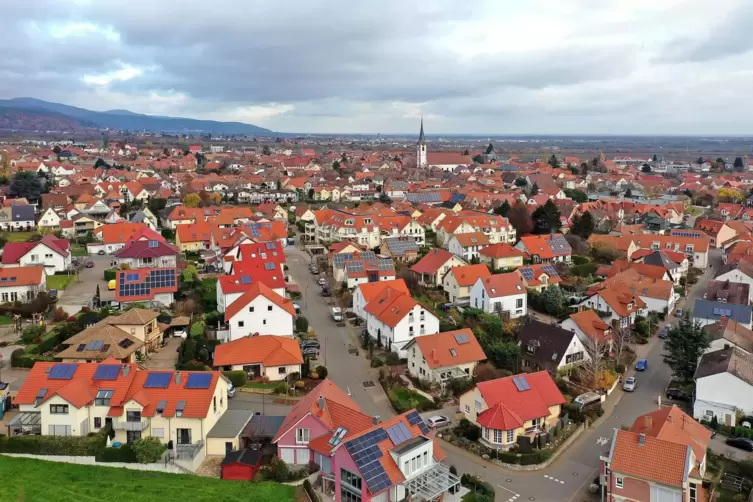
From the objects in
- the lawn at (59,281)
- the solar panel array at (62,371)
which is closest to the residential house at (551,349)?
the solar panel array at (62,371)

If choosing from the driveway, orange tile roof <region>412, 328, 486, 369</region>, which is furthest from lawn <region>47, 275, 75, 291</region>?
orange tile roof <region>412, 328, 486, 369</region>

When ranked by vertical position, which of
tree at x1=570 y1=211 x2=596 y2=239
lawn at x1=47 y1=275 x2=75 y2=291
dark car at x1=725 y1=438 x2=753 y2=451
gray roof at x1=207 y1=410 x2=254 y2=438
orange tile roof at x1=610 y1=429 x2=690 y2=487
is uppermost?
tree at x1=570 y1=211 x2=596 y2=239

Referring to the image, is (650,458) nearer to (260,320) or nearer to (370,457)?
(370,457)

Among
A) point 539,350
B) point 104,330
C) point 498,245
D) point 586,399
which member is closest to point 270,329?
point 104,330

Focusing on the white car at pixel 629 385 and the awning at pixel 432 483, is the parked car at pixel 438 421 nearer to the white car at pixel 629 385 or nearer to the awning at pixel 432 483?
the awning at pixel 432 483

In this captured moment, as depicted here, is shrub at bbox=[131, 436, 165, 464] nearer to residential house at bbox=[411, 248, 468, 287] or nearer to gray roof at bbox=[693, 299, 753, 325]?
residential house at bbox=[411, 248, 468, 287]

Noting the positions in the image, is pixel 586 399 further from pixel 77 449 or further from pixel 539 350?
pixel 77 449
